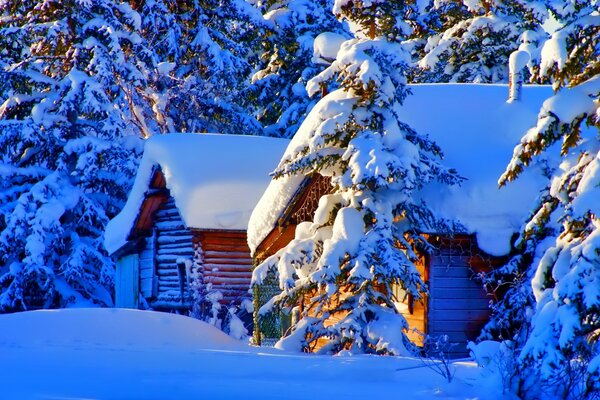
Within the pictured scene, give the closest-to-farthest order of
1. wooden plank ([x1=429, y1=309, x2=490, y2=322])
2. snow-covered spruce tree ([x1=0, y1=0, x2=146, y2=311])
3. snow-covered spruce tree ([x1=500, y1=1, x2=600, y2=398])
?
snow-covered spruce tree ([x1=500, y1=1, x2=600, y2=398]) < wooden plank ([x1=429, y1=309, x2=490, y2=322]) < snow-covered spruce tree ([x1=0, y1=0, x2=146, y2=311])

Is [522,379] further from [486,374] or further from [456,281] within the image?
[456,281]

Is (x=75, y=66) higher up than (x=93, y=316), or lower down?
higher up

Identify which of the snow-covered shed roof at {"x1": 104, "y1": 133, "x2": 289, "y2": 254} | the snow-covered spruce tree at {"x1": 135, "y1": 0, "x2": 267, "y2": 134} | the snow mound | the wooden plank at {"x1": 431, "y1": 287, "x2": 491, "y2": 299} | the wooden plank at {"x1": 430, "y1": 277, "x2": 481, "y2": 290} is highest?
the snow-covered spruce tree at {"x1": 135, "y1": 0, "x2": 267, "y2": 134}

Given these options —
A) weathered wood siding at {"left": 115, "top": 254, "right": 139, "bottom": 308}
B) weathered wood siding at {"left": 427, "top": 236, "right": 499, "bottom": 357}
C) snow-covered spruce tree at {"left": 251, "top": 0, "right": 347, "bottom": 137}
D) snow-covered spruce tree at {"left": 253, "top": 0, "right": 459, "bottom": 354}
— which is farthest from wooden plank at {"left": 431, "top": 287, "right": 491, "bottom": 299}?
snow-covered spruce tree at {"left": 251, "top": 0, "right": 347, "bottom": 137}

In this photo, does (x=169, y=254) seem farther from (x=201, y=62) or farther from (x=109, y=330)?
(x=201, y=62)

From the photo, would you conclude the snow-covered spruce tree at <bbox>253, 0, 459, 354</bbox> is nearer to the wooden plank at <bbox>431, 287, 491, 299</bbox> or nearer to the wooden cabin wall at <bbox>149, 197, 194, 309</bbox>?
the wooden plank at <bbox>431, 287, 491, 299</bbox>

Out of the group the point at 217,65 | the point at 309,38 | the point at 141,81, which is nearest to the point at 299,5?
the point at 309,38

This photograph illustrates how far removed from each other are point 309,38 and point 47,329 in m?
23.9

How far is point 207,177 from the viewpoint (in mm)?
25969

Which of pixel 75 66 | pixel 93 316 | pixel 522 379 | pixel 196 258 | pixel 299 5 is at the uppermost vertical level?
pixel 299 5

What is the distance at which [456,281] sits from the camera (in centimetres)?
1664

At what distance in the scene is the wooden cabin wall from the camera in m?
25.7

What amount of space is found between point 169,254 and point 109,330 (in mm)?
11392

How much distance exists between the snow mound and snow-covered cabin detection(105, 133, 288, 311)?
27.7 feet
